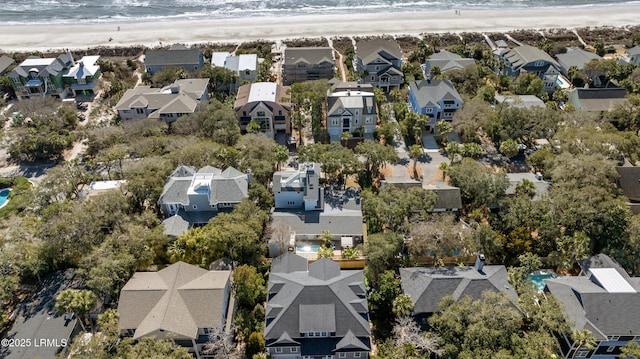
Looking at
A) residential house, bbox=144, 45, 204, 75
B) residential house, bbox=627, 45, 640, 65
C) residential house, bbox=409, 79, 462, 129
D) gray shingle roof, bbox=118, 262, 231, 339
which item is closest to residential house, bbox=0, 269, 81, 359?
gray shingle roof, bbox=118, 262, 231, 339

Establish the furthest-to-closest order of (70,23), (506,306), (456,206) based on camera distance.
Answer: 1. (70,23)
2. (456,206)
3. (506,306)

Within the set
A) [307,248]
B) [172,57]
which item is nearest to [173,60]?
[172,57]

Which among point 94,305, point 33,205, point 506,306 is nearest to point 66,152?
point 33,205

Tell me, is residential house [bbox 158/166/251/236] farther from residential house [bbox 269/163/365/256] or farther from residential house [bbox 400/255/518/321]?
residential house [bbox 400/255/518/321]

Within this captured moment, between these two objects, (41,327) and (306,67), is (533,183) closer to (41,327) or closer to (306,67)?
(306,67)

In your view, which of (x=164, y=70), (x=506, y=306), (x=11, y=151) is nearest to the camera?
(x=506, y=306)

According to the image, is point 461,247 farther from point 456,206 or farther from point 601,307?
point 601,307

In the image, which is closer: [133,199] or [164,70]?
[133,199]
